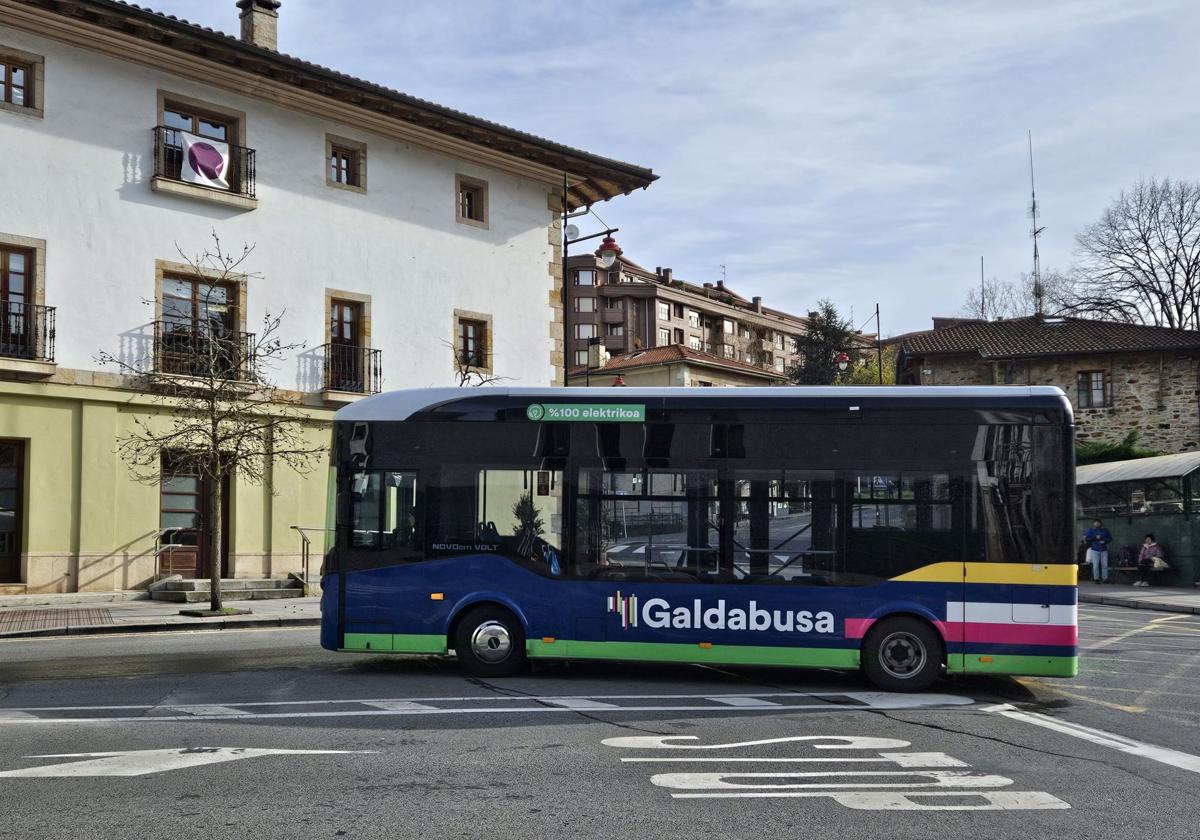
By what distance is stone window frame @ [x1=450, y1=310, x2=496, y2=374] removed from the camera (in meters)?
29.3

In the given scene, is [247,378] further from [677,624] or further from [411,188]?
[677,624]

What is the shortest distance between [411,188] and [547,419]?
1829 centimetres

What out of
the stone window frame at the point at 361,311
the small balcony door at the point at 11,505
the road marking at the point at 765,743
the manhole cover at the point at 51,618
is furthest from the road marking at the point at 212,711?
the stone window frame at the point at 361,311

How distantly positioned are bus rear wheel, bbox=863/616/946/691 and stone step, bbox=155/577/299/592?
15.4 m

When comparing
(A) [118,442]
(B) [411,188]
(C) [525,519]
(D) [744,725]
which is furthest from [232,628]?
(B) [411,188]

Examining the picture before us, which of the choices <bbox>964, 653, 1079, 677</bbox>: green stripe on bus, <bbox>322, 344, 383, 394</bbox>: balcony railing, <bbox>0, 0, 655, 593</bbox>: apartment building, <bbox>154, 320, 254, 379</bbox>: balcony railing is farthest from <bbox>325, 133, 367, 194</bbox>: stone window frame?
<bbox>964, 653, 1079, 677</bbox>: green stripe on bus

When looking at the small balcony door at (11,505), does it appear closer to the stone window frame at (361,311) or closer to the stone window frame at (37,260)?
the stone window frame at (37,260)

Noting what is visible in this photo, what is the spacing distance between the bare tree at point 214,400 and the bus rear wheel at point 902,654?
1245cm

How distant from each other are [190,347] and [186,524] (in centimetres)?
415

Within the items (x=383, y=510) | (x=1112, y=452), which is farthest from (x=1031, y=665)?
(x=1112, y=452)

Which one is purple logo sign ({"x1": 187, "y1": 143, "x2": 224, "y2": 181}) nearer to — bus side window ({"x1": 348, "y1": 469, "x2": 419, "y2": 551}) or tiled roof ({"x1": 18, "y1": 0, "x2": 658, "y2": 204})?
tiled roof ({"x1": 18, "y1": 0, "x2": 658, "y2": 204})

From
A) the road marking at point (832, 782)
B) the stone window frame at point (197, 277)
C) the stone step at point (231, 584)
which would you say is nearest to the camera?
the road marking at point (832, 782)

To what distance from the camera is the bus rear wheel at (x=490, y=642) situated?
1185cm

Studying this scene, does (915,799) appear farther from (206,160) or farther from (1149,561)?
(1149,561)
